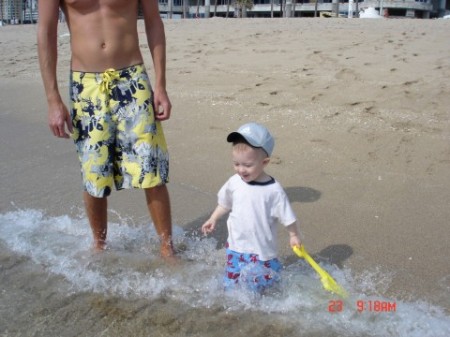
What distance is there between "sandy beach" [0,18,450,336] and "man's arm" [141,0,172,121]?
93 cm

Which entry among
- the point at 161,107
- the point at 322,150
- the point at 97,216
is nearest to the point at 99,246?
the point at 97,216

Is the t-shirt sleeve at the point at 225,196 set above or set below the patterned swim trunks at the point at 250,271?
above

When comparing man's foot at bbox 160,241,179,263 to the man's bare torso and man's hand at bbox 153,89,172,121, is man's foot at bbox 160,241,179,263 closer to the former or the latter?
man's hand at bbox 153,89,172,121

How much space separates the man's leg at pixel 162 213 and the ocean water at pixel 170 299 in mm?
93

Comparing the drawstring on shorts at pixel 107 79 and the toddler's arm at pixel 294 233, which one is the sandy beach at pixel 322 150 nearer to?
the toddler's arm at pixel 294 233

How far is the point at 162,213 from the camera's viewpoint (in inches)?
112

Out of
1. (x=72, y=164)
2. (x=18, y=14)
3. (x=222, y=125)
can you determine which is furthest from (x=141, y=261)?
(x=18, y=14)

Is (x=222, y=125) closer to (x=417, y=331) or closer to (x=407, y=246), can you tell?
(x=407, y=246)

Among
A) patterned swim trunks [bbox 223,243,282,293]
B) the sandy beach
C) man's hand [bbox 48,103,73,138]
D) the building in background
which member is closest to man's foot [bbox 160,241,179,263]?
the sandy beach

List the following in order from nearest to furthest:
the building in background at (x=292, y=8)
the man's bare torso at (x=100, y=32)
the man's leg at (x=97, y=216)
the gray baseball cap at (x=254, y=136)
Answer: the gray baseball cap at (x=254, y=136) → the man's bare torso at (x=100, y=32) → the man's leg at (x=97, y=216) → the building in background at (x=292, y=8)

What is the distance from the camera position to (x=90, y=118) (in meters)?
2.65
